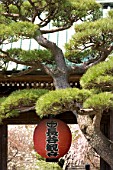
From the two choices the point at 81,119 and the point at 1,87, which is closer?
the point at 81,119

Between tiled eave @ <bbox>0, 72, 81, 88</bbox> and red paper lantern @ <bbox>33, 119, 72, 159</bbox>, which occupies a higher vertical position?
tiled eave @ <bbox>0, 72, 81, 88</bbox>

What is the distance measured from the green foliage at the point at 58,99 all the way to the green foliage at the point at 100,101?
0.09 m

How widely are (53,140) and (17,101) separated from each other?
549 mm

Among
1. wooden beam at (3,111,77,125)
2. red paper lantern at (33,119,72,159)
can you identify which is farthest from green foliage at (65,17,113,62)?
wooden beam at (3,111,77,125)

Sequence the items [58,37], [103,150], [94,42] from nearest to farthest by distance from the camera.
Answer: [103,150] < [94,42] < [58,37]

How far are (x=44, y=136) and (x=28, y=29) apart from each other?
102 centimetres

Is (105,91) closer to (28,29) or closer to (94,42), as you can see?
(94,42)

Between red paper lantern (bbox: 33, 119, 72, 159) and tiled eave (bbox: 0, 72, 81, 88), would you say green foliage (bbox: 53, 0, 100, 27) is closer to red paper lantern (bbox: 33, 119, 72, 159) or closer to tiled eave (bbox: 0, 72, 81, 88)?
tiled eave (bbox: 0, 72, 81, 88)

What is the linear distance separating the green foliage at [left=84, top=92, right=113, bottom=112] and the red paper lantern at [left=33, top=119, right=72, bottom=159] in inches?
32.3

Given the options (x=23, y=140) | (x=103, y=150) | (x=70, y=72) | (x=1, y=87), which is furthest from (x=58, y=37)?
(x=23, y=140)

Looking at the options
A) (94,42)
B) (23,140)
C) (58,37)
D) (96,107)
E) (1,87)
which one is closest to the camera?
(96,107)

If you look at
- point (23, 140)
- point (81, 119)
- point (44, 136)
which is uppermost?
point (81, 119)

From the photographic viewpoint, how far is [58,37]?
5.63m

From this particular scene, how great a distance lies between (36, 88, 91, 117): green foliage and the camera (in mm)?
3278
